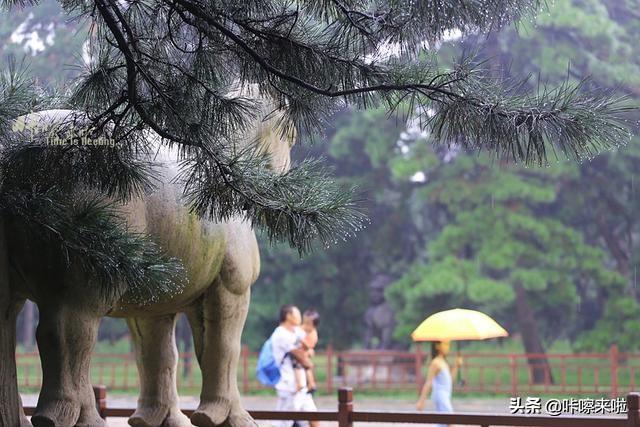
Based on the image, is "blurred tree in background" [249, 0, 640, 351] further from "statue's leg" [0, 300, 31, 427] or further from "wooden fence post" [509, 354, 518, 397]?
"statue's leg" [0, 300, 31, 427]

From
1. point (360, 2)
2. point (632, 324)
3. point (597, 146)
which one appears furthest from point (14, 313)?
point (632, 324)

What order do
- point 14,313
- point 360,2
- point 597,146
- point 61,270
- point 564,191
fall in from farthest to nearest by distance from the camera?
1. point 564,191
2. point 14,313
3. point 61,270
4. point 360,2
5. point 597,146

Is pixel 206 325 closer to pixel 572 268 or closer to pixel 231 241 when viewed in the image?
pixel 231 241

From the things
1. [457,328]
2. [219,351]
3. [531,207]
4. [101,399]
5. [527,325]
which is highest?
[531,207]

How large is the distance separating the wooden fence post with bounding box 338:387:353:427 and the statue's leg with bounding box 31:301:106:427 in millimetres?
1889

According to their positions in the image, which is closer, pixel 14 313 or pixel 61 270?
pixel 61 270

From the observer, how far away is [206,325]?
370cm

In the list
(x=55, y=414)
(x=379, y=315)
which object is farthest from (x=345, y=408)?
(x=379, y=315)

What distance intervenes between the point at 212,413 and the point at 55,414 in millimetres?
859

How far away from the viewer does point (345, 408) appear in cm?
464

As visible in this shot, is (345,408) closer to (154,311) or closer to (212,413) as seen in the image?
(212,413)

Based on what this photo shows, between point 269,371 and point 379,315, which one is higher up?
point 379,315

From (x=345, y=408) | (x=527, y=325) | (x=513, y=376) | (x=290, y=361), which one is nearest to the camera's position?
(x=345, y=408)

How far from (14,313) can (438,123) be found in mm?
1581
